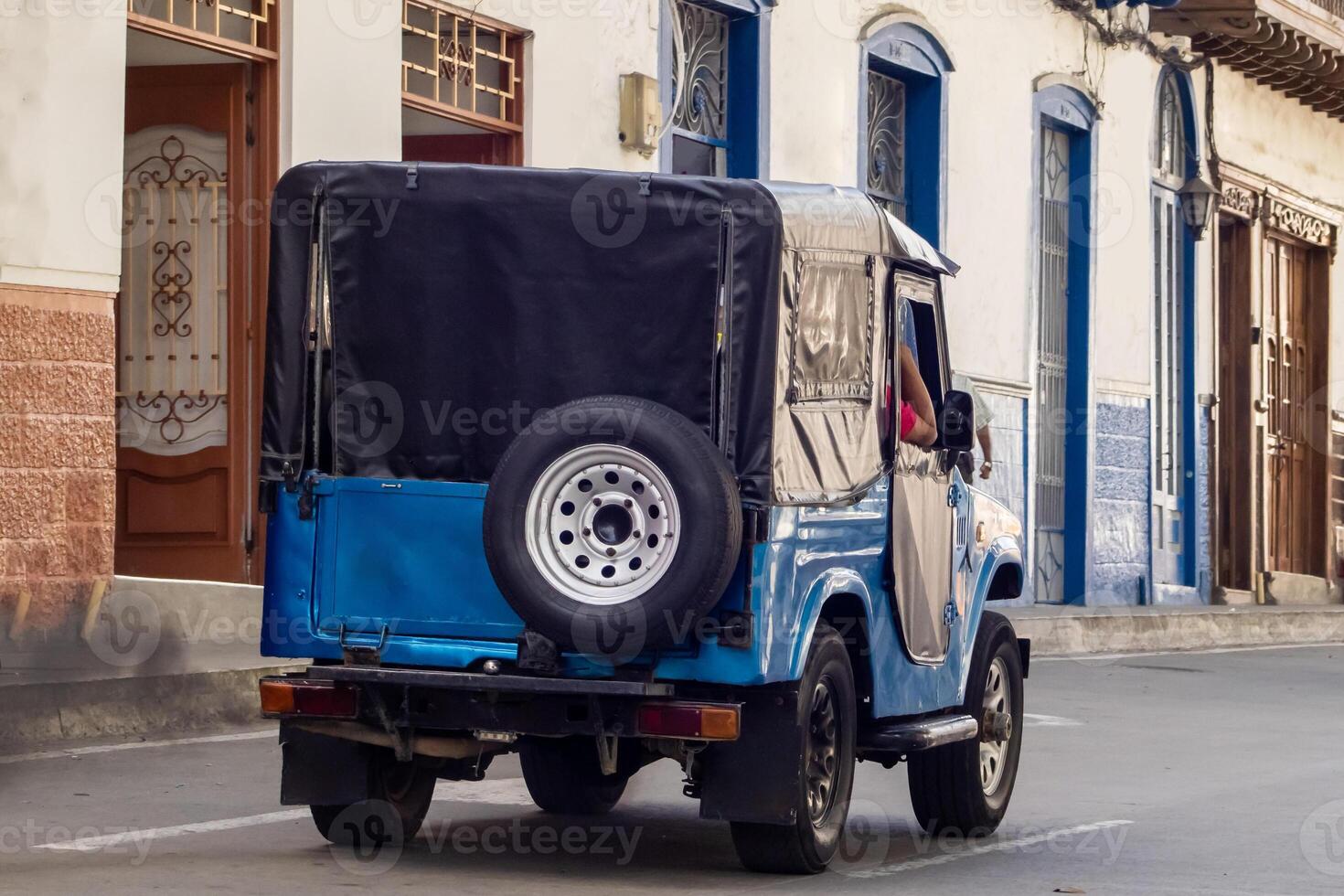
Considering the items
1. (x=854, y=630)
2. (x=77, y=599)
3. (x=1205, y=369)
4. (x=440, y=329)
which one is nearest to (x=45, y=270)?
(x=77, y=599)

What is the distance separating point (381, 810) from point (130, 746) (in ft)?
9.65

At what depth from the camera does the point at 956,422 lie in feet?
26.8

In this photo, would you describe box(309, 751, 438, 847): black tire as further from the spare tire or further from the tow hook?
the tow hook

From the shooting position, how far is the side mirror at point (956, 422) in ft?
26.8

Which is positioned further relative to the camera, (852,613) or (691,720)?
(852,613)

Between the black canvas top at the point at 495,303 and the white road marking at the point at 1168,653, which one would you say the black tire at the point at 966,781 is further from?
the white road marking at the point at 1168,653

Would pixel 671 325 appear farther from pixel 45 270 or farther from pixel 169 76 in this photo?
pixel 169 76

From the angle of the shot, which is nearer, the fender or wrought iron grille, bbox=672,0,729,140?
the fender

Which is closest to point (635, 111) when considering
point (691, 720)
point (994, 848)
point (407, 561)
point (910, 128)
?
point (910, 128)

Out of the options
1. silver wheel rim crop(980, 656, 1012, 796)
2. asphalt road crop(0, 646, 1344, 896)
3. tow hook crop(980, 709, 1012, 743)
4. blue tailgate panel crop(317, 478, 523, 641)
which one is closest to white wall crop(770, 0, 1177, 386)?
asphalt road crop(0, 646, 1344, 896)

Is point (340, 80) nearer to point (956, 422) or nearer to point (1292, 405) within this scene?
point (956, 422)

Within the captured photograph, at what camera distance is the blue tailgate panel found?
23.4 feet

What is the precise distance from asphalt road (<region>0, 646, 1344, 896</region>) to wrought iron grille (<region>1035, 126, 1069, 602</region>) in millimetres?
11005

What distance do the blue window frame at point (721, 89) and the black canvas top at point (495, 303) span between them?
10.5m
